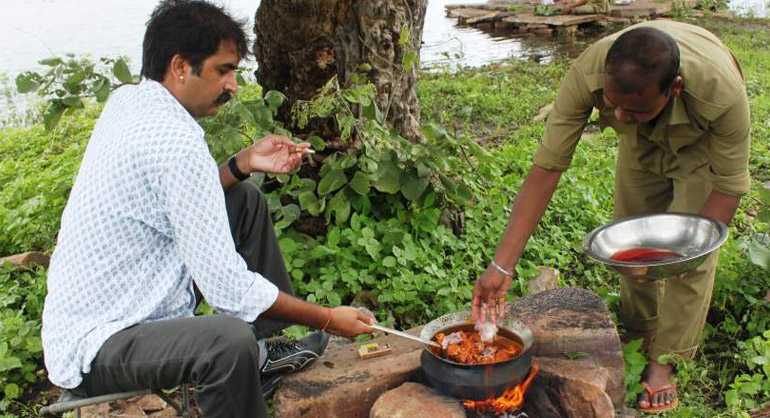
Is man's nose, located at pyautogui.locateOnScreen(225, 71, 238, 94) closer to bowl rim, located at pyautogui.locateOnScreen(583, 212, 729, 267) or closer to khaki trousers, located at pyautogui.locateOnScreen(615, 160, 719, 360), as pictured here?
bowl rim, located at pyautogui.locateOnScreen(583, 212, 729, 267)

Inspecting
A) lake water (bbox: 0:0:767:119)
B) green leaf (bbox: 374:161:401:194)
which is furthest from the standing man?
lake water (bbox: 0:0:767:119)

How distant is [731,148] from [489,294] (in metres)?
1.07

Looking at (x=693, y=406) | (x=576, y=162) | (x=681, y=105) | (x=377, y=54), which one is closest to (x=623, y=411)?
(x=693, y=406)

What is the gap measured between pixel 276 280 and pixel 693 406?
71.1 inches

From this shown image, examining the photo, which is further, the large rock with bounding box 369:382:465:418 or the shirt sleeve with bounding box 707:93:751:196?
the shirt sleeve with bounding box 707:93:751:196

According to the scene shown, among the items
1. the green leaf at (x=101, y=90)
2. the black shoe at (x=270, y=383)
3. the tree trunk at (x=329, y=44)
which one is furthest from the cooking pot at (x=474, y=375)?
the green leaf at (x=101, y=90)

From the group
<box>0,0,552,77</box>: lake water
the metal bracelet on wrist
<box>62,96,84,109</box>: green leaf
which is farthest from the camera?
<box>0,0,552,77</box>: lake water

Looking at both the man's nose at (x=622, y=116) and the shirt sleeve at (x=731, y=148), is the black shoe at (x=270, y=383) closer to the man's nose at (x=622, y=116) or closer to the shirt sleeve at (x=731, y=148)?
the man's nose at (x=622, y=116)

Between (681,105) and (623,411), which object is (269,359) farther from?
(681,105)

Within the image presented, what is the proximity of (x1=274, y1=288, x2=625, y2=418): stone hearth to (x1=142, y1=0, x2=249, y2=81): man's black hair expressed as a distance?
4.14 feet

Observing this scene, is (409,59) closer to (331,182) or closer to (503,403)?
(331,182)

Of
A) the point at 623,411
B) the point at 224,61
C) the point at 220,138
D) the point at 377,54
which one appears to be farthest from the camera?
the point at 377,54

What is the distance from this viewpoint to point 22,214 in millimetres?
4840

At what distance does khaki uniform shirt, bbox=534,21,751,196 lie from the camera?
294cm
